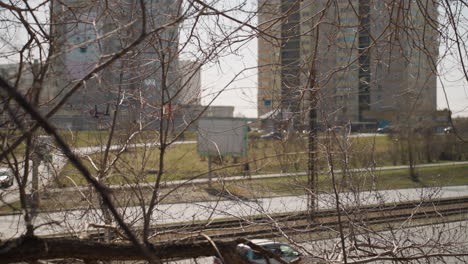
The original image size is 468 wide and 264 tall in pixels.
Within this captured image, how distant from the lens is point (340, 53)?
5.53 meters

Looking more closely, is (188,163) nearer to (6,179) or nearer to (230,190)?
(230,190)

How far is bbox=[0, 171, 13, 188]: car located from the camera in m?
3.11

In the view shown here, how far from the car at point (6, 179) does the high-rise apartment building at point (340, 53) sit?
192 cm

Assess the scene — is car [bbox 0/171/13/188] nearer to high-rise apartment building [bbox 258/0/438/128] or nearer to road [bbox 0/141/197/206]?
road [bbox 0/141/197/206]

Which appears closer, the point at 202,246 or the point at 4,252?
the point at 4,252

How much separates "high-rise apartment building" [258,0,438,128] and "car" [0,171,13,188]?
1.92 meters

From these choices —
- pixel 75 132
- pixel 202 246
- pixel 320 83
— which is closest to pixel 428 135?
pixel 320 83

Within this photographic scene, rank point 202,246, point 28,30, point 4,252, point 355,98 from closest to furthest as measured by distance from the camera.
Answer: point 4,252 < point 202,246 < point 28,30 < point 355,98

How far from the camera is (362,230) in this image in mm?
4750

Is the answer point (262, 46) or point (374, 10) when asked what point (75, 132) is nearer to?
point (262, 46)

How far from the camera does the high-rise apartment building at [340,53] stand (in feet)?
13.8

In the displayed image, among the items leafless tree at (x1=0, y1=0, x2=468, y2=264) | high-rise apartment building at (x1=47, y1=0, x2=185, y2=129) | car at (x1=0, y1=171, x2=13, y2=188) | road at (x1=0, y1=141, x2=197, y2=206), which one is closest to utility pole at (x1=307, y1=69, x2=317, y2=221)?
leafless tree at (x1=0, y1=0, x2=468, y2=264)

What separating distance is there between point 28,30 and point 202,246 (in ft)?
4.92

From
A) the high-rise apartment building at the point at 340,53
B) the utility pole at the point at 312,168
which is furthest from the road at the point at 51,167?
the utility pole at the point at 312,168
